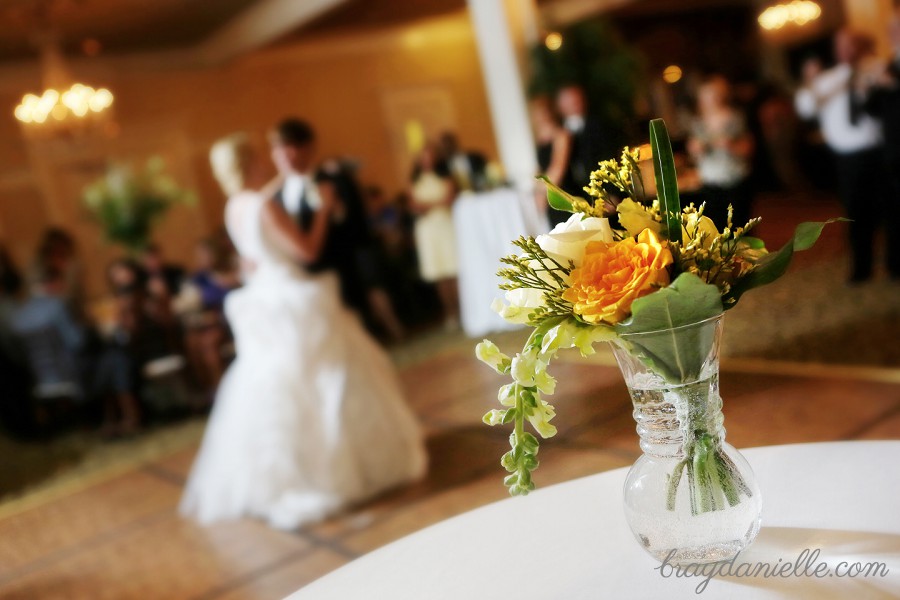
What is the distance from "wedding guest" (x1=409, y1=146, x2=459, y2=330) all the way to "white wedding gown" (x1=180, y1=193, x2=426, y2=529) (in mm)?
3336

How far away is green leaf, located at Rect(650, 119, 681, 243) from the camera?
2.87ft

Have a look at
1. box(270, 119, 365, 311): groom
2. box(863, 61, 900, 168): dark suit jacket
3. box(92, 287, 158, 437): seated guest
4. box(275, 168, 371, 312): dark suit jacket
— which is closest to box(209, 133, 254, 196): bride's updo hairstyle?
box(270, 119, 365, 311): groom

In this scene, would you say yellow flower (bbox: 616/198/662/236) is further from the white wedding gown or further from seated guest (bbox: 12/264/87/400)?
seated guest (bbox: 12/264/87/400)

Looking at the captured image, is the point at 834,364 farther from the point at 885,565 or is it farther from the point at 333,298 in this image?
the point at 885,565

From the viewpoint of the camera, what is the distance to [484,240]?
590 centimetres

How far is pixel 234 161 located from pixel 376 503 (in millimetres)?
1402

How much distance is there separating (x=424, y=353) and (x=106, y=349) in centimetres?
208

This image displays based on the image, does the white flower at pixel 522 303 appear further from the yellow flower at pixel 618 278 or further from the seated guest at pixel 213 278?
the seated guest at pixel 213 278

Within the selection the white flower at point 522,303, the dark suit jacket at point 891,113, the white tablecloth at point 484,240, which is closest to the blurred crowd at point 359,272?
the dark suit jacket at point 891,113

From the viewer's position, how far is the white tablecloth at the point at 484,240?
5.61m

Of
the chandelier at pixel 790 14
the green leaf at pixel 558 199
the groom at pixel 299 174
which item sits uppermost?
the chandelier at pixel 790 14

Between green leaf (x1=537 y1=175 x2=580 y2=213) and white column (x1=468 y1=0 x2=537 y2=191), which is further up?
white column (x1=468 y1=0 x2=537 y2=191)

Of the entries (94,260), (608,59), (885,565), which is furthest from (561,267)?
(94,260)

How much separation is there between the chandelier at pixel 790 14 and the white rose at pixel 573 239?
1004 cm
